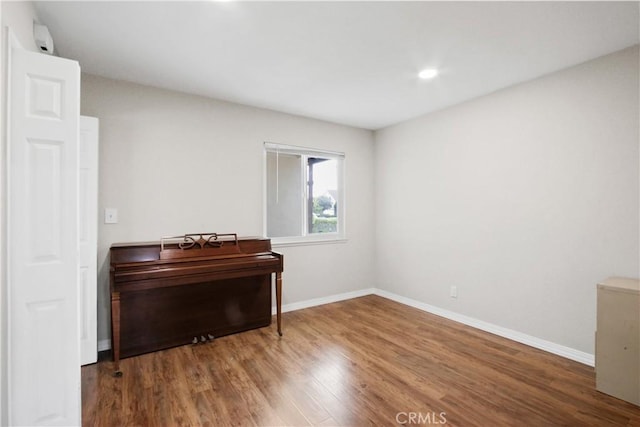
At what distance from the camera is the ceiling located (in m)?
1.75

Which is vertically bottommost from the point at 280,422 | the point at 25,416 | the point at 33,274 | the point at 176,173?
the point at 280,422

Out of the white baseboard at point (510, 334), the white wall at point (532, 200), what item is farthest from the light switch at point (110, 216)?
the white baseboard at point (510, 334)

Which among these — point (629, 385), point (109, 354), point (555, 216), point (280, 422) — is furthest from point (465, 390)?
point (109, 354)

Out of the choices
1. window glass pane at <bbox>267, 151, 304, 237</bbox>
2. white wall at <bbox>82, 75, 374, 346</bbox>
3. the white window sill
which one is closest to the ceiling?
white wall at <bbox>82, 75, 374, 346</bbox>

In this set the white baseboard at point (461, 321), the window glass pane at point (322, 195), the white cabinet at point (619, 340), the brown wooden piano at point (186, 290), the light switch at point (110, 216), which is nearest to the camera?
the white cabinet at point (619, 340)

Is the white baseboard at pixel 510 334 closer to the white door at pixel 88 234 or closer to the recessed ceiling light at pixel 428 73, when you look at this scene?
the recessed ceiling light at pixel 428 73

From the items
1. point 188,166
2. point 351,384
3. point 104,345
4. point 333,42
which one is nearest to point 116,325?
point 104,345

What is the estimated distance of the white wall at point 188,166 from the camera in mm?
2623

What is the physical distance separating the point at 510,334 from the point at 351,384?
1.73 m

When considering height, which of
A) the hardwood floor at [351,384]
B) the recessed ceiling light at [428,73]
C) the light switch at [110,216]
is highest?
the recessed ceiling light at [428,73]

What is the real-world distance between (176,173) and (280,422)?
227 centimetres

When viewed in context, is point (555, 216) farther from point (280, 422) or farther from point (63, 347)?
point (63, 347)

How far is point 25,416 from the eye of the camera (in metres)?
1.44

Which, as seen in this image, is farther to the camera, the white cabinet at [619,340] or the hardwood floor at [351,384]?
the white cabinet at [619,340]
